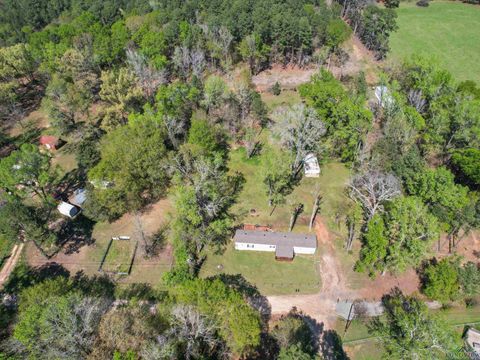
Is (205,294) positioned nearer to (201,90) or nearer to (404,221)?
(404,221)

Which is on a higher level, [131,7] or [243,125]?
[131,7]

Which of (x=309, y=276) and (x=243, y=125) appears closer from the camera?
(x=309, y=276)

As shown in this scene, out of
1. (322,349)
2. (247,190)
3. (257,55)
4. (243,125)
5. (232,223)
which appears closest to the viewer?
(322,349)

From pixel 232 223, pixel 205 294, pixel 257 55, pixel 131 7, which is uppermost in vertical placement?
pixel 131 7

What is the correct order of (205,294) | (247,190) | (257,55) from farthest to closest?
1. (257,55)
2. (247,190)
3. (205,294)

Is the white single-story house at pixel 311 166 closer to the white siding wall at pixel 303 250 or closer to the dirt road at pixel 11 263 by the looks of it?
the white siding wall at pixel 303 250

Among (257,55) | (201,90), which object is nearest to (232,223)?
(201,90)

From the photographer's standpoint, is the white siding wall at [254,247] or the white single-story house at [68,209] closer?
the white siding wall at [254,247]

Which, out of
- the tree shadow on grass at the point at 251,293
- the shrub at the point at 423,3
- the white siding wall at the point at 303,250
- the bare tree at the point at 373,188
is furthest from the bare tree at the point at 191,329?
the shrub at the point at 423,3
